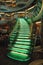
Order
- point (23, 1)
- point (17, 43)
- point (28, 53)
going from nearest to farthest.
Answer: point (28, 53) → point (17, 43) → point (23, 1)

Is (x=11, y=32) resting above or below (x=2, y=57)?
above

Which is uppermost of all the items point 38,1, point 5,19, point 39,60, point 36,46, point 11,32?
point 38,1

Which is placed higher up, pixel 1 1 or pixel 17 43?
pixel 1 1

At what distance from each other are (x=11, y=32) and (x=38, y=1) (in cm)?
65

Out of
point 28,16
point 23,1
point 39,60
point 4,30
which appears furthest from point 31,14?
point 39,60

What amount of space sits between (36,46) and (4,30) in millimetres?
565

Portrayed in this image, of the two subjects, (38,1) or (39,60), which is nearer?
(39,60)

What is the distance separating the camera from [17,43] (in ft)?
8.99

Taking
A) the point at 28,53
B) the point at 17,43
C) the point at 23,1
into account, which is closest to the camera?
the point at 28,53

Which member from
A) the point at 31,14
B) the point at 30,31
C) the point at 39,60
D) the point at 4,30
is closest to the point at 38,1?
the point at 31,14

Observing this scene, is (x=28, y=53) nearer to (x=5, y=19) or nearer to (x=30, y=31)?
(x=30, y=31)

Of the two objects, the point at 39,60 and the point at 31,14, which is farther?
the point at 31,14

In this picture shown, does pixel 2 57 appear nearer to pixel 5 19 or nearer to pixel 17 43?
pixel 17 43

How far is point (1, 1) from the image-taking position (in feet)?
10.2
